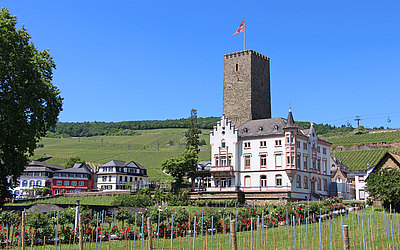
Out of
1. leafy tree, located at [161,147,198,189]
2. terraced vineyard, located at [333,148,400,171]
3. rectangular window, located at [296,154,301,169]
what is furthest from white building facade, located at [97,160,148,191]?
terraced vineyard, located at [333,148,400,171]

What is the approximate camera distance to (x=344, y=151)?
110 meters

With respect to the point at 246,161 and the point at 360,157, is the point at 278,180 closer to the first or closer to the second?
the point at 246,161

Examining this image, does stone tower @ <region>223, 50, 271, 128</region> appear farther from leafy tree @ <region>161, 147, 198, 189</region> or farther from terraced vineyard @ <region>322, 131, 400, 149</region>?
terraced vineyard @ <region>322, 131, 400, 149</region>

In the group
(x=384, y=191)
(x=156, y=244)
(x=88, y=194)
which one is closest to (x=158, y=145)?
(x=88, y=194)

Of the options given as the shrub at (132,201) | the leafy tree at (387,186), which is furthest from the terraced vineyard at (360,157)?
the shrub at (132,201)

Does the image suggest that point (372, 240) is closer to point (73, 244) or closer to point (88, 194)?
point (73, 244)

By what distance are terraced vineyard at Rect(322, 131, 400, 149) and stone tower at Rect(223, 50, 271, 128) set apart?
170ft

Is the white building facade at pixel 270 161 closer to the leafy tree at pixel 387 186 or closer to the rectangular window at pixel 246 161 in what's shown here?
the rectangular window at pixel 246 161

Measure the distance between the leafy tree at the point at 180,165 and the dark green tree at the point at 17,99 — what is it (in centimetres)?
3202

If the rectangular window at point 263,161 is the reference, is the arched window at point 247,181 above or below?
below

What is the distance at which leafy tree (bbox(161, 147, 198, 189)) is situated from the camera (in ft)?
225

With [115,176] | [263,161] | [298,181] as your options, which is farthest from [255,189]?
[115,176]

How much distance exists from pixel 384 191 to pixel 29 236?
32.4 metres

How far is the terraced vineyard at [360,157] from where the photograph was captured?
309 feet
